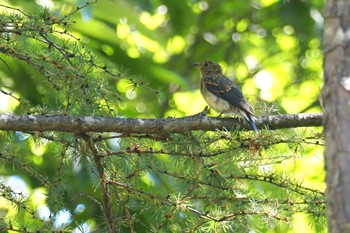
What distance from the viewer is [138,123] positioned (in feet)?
15.2

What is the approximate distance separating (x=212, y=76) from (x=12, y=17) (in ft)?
10.8

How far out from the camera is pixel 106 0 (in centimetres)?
676

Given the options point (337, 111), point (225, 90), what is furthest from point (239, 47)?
point (337, 111)

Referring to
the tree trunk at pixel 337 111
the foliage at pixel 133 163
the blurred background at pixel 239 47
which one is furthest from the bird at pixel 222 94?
the tree trunk at pixel 337 111

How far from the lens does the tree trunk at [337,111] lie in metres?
2.72

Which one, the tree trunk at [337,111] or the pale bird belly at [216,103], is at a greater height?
the pale bird belly at [216,103]

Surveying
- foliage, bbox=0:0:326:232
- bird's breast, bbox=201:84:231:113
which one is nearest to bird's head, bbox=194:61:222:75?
bird's breast, bbox=201:84:231:113

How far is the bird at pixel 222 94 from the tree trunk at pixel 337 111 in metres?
2.65

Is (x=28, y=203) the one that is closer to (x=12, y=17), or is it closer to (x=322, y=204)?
(x=12, y=17)

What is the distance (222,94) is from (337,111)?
3.99 m

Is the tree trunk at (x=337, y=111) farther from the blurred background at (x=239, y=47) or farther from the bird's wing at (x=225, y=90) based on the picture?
the blurred background at (x=239, y=47)

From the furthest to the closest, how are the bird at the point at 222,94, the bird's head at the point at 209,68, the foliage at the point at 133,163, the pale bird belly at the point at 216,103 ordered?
the bird's head at the point at 209,68 → the pale bird belly at the point at 216,103 → the bird at the point at 222,94 → the foliage at the point at 133,163

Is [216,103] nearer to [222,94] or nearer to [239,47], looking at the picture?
[222,94]

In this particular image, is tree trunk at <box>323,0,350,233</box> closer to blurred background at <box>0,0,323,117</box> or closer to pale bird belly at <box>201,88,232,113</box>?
pale bird belly at <box>201,88,232,113</box>
